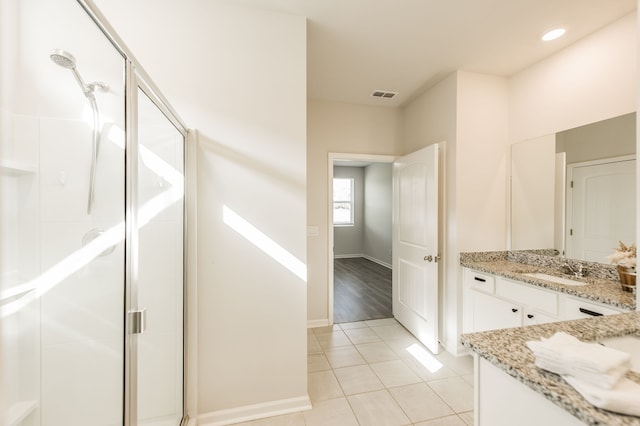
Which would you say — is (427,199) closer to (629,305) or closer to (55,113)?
(629,305)

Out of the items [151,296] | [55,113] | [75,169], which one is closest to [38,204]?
[75,169]

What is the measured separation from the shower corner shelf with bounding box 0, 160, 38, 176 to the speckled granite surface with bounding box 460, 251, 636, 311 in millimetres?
2576

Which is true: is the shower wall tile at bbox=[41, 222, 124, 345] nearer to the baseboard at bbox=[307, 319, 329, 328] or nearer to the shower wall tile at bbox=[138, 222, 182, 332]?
the shower wall tile at bbox=[138, 222, 182, 332]

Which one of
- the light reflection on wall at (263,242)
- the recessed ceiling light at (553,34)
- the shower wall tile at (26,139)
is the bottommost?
the light reflection on wall at (263,242)

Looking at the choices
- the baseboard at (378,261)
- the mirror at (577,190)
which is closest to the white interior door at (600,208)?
the mirror at (577,190)

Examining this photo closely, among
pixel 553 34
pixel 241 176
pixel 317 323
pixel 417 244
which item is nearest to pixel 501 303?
pixel 417 244

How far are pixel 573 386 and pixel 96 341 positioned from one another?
1434mm

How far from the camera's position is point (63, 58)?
0.84 metres

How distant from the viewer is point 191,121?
1703 mm

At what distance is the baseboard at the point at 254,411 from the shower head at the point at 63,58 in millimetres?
1979

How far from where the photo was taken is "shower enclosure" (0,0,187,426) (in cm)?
68

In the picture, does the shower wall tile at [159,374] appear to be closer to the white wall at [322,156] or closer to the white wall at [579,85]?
the white wall at [322,156]

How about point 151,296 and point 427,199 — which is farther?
point 427,199

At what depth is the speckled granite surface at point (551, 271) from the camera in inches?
60.0
